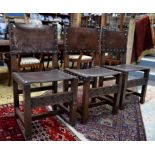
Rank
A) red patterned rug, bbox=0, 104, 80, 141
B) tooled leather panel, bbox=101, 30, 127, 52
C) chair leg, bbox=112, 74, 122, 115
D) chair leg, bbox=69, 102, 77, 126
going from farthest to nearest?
tooled leather panel, bbox=101, 30, 127, 52
chair leg, bbox=112, 74, 122, 115
chair leg, bbox=69, 102, 77, 126
red patterned rug, bbox=0, 104, 80, 141

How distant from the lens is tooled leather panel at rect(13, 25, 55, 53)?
1.94m

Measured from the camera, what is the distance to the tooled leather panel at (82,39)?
2252mm

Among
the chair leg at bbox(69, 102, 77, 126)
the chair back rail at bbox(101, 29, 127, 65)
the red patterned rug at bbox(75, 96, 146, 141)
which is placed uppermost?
the chair back rail at bbox(101, 29, 127, 65)

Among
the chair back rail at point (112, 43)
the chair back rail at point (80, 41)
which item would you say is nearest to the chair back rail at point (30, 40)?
the chair back rail at point (80, 41)

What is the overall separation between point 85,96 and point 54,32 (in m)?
0.77

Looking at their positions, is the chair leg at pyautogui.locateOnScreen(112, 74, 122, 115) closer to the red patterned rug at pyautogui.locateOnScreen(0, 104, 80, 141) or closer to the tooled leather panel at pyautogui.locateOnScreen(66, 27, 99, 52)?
the tooled leather panel at pyautogui.locateOnScreen(66, 27, 99, 52)

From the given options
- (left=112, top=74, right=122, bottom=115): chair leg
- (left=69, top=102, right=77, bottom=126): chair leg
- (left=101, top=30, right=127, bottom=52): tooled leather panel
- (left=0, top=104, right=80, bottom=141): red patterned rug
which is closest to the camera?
(left=0, top=104, right=80, bottom=141): red patterned rug

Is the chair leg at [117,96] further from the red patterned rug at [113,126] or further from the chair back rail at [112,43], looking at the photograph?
the chair back rail at [112,43]

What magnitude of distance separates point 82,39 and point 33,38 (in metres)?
0.60

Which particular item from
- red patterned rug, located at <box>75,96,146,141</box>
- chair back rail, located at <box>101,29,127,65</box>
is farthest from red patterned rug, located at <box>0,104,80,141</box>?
chair back rail, located at <box>101,29,127,65</box>

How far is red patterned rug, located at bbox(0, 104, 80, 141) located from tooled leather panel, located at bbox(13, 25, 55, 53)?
2.37ft

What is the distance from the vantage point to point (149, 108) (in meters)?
2.55

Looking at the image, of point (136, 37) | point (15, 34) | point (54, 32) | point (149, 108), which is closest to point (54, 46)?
point (54, 32)
